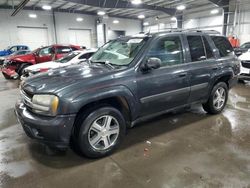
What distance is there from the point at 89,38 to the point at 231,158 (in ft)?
68.5

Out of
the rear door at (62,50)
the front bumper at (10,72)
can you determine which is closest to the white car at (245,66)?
the rear door at (62,50)

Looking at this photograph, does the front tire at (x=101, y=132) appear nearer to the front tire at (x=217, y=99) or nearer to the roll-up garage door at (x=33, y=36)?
the front tire at (x=217, y=99)

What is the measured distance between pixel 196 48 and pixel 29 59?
26.3 ft

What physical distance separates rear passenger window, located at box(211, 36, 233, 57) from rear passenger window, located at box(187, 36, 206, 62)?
0.45m

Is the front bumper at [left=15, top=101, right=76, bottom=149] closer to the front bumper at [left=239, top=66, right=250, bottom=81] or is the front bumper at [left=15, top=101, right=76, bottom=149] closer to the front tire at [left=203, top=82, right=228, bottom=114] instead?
the front tire at [left=203, top=82, right=228, bottom=114]

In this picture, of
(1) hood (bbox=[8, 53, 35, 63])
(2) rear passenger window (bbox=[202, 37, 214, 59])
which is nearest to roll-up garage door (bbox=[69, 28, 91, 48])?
(1) hood (bbox=[8, 53, 35, 63])

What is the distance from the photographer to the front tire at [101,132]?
2493mm

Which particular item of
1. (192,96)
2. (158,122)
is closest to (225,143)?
(192,96)

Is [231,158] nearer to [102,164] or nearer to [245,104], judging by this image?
[102,164]

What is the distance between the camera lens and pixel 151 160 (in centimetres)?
265

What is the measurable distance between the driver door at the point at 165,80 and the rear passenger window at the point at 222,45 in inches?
40.8

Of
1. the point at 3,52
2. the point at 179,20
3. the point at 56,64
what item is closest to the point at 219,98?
the point at 56,64

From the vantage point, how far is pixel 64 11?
19531mm

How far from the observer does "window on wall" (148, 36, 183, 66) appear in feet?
10.00
